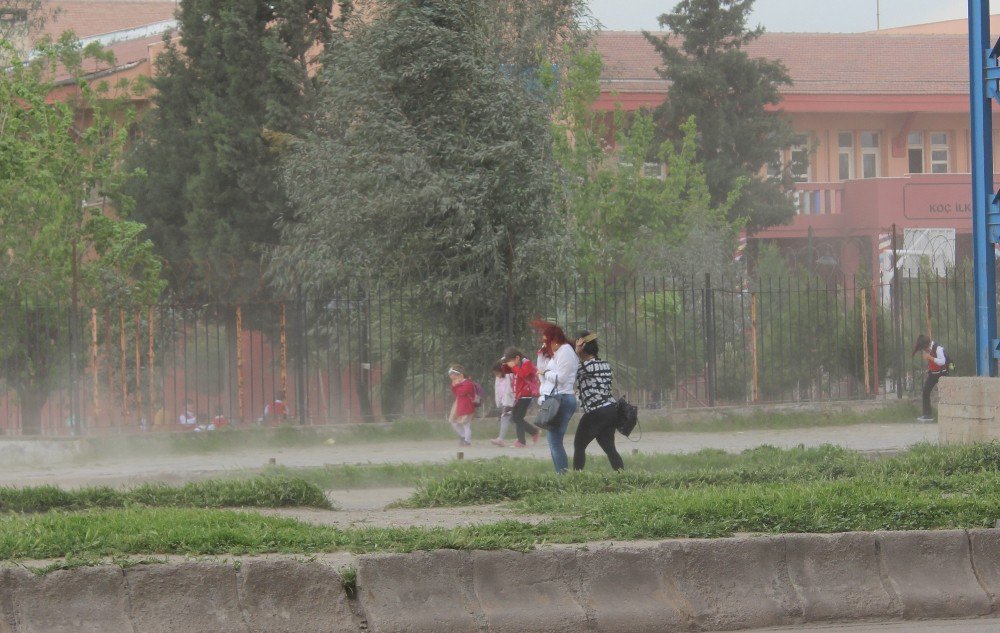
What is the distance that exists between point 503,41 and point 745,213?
550 inches

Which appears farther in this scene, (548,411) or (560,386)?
(560,386)

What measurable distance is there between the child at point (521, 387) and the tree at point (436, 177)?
2.07 metres

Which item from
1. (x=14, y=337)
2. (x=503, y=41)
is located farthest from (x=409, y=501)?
(x=503, y=41)

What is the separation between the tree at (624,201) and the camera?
2767 cm

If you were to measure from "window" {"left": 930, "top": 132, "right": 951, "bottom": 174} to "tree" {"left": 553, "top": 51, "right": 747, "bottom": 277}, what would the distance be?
13.5 m

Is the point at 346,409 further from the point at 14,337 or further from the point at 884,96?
the point at 884,96

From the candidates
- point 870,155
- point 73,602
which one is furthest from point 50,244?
point 870,155

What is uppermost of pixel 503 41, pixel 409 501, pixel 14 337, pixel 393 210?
pixel 503 41

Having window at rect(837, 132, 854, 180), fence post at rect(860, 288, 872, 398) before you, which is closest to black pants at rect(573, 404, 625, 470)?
fence post at rect(860, 288, 872, 398)

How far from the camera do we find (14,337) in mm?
17453

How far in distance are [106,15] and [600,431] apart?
128 ft

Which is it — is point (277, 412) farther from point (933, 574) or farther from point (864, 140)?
point (864, 140)

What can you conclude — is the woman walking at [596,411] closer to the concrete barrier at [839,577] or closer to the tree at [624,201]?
the concrete barrier at [839,577]

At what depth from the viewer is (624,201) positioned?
29469 mm
